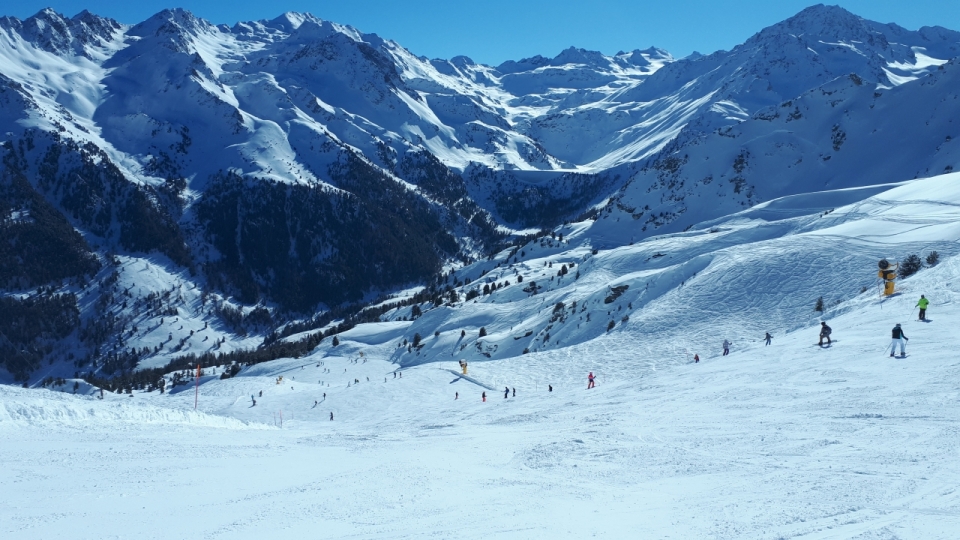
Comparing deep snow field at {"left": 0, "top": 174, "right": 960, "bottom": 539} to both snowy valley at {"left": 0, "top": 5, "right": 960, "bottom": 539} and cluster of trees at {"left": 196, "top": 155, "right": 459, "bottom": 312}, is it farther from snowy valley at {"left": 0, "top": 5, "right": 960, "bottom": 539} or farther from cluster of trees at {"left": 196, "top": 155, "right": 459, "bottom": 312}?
cluster of trees at {"left": 196, "top": 155, "right": 459, "bottom": 312}

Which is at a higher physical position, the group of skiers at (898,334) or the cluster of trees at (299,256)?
the cluster of trees at (299,256)

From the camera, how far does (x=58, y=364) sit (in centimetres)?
13162

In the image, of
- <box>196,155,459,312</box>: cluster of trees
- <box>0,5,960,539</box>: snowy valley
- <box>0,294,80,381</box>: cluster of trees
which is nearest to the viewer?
<box>0,5,960,539</box>: snowy valley

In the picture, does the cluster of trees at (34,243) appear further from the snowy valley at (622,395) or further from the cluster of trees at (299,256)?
the cluster of trees at (299,256)

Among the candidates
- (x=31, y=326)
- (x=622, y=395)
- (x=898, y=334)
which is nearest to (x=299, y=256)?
(x=31, y=326)

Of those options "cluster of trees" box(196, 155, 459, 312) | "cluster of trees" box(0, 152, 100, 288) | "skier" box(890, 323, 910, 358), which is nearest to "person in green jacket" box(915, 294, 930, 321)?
"skier" box(890, 323, 910, 358)

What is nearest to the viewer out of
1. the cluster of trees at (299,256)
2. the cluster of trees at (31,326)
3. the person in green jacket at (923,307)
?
the person in green jacket at (923,307)

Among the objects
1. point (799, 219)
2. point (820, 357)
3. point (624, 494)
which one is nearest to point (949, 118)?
point (799, 219)

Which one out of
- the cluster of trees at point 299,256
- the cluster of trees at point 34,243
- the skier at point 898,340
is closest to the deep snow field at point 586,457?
the skier at point 898,340

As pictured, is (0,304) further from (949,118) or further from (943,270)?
(949,118)

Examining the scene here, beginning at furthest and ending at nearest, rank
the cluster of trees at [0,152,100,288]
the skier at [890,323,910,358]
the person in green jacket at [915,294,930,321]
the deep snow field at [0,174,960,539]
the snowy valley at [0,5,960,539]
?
the cluster of trees at [0,152,100,288] → the person in green jacket at [915,294,930,321] → the skier at [890,323,910,358] → the snowy valley at [0,5,960,539] → the deep snow field at [0,174,960,539]

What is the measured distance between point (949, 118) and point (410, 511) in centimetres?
14000

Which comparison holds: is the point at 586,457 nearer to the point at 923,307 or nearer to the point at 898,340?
the point at 898,340

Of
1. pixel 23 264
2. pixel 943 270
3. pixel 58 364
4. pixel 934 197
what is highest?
pixel 23 264
